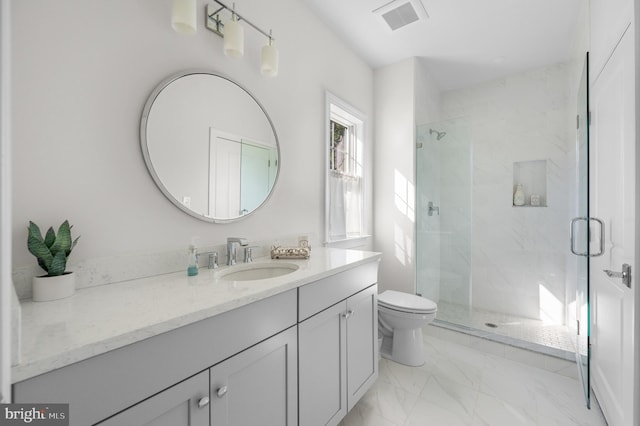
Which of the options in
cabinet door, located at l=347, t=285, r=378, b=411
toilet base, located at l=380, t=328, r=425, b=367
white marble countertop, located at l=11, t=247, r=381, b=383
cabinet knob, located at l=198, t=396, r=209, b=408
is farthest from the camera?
toilet base, located at l=380, t=328, r=425, b=367

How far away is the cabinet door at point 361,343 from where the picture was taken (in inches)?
59.2

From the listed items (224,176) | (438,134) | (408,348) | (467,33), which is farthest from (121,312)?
(467,33)

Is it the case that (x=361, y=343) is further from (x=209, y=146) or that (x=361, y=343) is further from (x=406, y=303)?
(x=209, y=146)

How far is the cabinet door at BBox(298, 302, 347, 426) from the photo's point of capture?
46.7 inches

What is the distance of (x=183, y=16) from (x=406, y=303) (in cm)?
228

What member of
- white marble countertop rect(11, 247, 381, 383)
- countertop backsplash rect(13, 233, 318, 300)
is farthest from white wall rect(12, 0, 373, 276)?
white marble countertop rect(11, 247, 381, 383)

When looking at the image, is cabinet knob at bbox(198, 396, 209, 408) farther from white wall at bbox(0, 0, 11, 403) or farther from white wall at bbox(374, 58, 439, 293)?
white wall at bbox(374, 58, 439, 293)

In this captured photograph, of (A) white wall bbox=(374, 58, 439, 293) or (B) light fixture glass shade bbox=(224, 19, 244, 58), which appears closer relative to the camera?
(B) light fixture glass shade bbox=(224, 19, 244, 58)

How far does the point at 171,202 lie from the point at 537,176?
3.60 meters

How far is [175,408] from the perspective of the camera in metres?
0.75

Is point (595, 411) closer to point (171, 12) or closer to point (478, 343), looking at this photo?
point (478, 343)

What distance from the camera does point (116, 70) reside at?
3.61 feet

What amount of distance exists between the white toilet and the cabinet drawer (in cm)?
54

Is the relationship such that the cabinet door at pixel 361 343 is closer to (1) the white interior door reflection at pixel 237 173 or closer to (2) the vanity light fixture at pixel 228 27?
(1) the white interior door reflection at pixel 237 173
